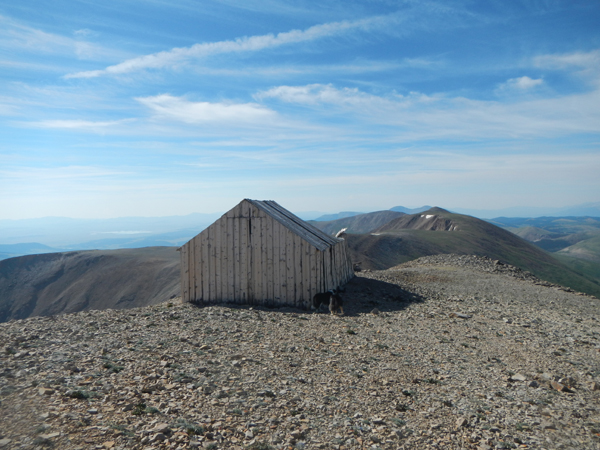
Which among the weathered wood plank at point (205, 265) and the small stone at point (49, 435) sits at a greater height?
the weathered wood plank at point (205, 265)

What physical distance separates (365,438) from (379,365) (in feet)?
12.2

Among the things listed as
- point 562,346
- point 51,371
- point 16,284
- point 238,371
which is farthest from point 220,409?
point 16,284

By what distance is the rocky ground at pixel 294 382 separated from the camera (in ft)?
22.2

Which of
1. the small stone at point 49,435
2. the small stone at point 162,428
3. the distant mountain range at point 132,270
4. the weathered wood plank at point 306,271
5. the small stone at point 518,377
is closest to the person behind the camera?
the small stone at point 49,435

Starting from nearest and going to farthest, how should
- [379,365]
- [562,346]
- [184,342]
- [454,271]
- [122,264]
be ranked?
[379,365]
[184,342]
[562,346]
[454,271]
[122,264]

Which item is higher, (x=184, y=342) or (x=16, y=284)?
(x=184, y=342)

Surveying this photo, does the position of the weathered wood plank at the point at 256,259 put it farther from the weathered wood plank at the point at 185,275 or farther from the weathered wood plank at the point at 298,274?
the weathered wood plank at the point at 185,275

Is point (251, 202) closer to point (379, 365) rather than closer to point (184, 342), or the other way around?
point (184, 342)

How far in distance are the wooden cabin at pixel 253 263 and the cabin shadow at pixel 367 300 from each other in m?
0.61

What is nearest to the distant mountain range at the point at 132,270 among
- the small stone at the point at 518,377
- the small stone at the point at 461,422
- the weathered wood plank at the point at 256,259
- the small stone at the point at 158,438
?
the weathered wood plank at the point at 256,259

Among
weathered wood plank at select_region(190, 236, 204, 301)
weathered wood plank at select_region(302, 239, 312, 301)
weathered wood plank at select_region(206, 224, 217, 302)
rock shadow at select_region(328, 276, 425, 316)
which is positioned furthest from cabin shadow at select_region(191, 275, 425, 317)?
weathered wood plank at select_region(302, 239, 312, 301)

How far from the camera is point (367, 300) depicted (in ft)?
65.1

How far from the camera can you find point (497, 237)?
107m

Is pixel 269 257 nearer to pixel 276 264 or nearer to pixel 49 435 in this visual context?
pixel 276 264
